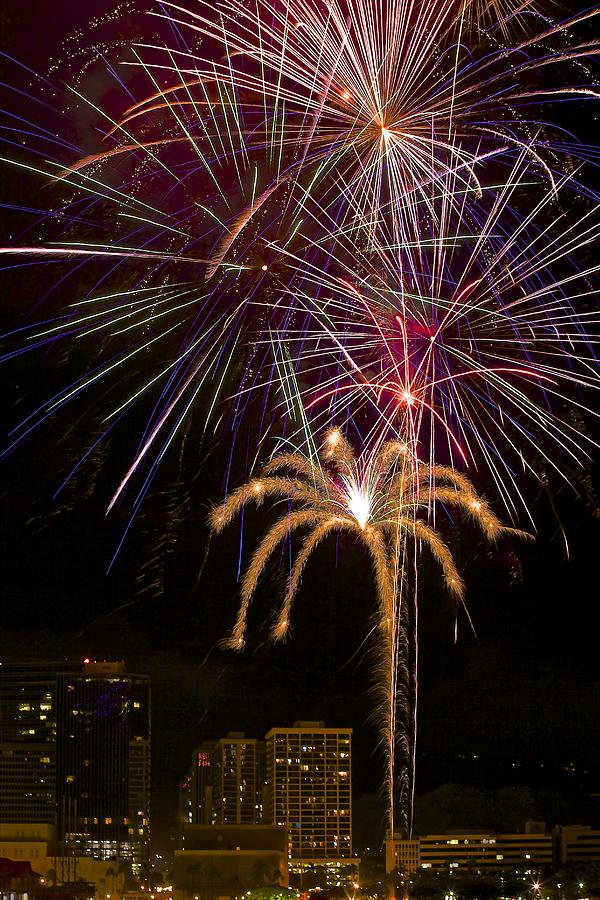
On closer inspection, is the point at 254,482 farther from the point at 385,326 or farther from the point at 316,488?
the point at 385,326

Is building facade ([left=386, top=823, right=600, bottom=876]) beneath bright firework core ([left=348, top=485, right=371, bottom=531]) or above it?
beneath

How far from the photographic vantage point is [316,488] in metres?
15.7

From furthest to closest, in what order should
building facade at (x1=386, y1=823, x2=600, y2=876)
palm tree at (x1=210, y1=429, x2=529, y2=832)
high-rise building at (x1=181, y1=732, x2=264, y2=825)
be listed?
high-rise building at (x1=181, y1=732, x2=264, y2=825) → building facade at (x1=386, y1=823, x2=600, y2=876) → palm tree at (x1=210, y1=429, x2=529, y2=832)

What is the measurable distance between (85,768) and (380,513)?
3738 inches

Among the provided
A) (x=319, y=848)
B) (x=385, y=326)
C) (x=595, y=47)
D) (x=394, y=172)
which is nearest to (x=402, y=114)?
(x=394, y=172)

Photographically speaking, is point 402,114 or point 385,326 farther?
point 385,326

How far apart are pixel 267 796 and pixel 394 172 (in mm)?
50265

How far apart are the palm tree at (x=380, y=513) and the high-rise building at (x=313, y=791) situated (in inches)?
1100

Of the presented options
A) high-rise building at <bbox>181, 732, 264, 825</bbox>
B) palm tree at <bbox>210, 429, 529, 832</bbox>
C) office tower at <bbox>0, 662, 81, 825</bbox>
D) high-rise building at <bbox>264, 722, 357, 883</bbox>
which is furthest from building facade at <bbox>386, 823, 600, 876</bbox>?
office tower at <bbox>0, 662, 81, 825</bbox>

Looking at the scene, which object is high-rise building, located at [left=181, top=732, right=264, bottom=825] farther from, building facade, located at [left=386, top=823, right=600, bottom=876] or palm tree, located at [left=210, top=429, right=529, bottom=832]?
palm tree, located at [left=210, top=429, right=529, bottom=832]

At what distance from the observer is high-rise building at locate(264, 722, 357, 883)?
4584 centimetres

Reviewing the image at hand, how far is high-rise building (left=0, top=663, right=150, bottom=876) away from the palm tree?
278 feet

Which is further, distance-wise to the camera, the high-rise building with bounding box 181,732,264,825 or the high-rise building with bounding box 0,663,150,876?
the high-rise building with bounding box 0,663,150,876

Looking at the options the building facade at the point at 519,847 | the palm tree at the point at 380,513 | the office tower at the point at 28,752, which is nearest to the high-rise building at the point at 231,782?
the building facade at the point at 519,847
